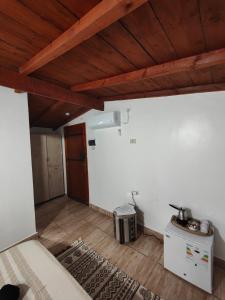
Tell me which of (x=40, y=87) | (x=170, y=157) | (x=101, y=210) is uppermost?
(x=40, y=87)

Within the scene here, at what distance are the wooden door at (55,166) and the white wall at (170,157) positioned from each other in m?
1.60

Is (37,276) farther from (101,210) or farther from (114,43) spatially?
(101,210)

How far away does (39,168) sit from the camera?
3.59 meters

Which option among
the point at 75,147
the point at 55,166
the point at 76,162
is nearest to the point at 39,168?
the point at 55,166

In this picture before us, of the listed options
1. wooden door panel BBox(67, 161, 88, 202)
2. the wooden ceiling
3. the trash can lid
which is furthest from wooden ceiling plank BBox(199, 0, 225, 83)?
wooden door panel BBox(67, 161, 88, 202)

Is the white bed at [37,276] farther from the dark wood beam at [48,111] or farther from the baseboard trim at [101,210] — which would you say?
the dark wood beam at [48,111]

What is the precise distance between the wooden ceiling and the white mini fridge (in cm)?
169

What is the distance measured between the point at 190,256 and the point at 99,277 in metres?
1.06

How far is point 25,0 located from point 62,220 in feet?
10.3

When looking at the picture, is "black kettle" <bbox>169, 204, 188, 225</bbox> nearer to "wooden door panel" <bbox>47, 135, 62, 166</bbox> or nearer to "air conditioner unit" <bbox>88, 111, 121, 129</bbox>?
"air conditioner unit" <bbox>88, 111, 121, 129</bbox>

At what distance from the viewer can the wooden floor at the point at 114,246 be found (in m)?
1.56

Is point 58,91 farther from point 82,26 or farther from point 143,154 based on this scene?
point 143,154

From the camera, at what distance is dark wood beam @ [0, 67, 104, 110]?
162 cm

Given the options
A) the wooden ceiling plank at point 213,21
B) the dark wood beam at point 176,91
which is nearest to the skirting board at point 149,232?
the dark wood beam at point 176,91
